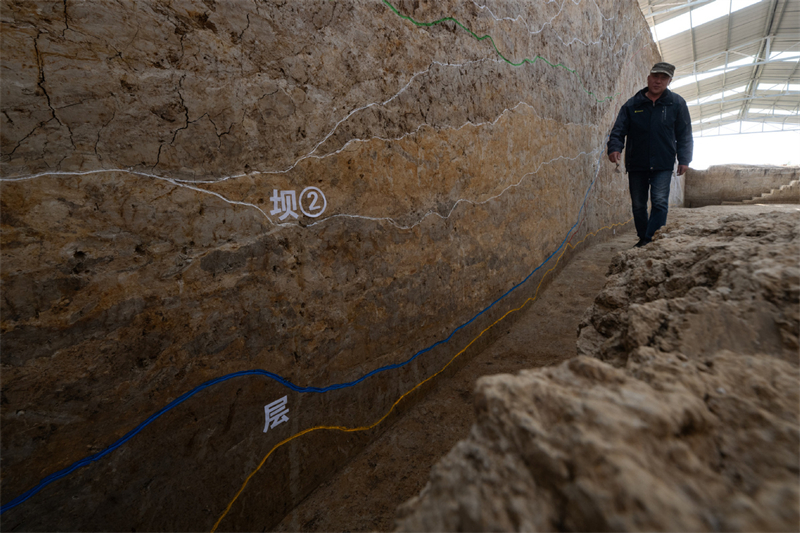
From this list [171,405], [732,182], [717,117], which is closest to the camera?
[171,405]

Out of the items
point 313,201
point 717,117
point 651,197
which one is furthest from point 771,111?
point 313,201

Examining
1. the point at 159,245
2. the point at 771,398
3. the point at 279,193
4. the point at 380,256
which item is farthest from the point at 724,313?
the point at 159,245

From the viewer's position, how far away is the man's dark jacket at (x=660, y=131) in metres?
2.48

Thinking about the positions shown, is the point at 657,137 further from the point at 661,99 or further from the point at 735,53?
the point at 735,53

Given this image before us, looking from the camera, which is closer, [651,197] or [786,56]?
[651,197]

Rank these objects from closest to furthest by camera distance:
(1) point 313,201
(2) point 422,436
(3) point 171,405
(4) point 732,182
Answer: (3) point 171,405 → (1) point 313,201 → (2) point 422,436 → (4) point 732,182

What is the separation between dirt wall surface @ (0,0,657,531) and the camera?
0.81 m

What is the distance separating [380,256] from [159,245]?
0.78 m

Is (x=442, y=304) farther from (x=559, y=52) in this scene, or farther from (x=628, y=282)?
(x=559, y=52)

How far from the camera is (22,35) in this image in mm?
762

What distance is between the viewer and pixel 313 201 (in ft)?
4.07

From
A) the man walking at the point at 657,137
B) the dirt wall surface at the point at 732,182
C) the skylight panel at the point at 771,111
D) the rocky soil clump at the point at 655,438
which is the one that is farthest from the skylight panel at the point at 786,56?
the rocky soil clump at the point at 655,438

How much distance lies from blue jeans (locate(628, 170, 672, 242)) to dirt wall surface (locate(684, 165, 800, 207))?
6709mm

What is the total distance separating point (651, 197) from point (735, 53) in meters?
14.1
